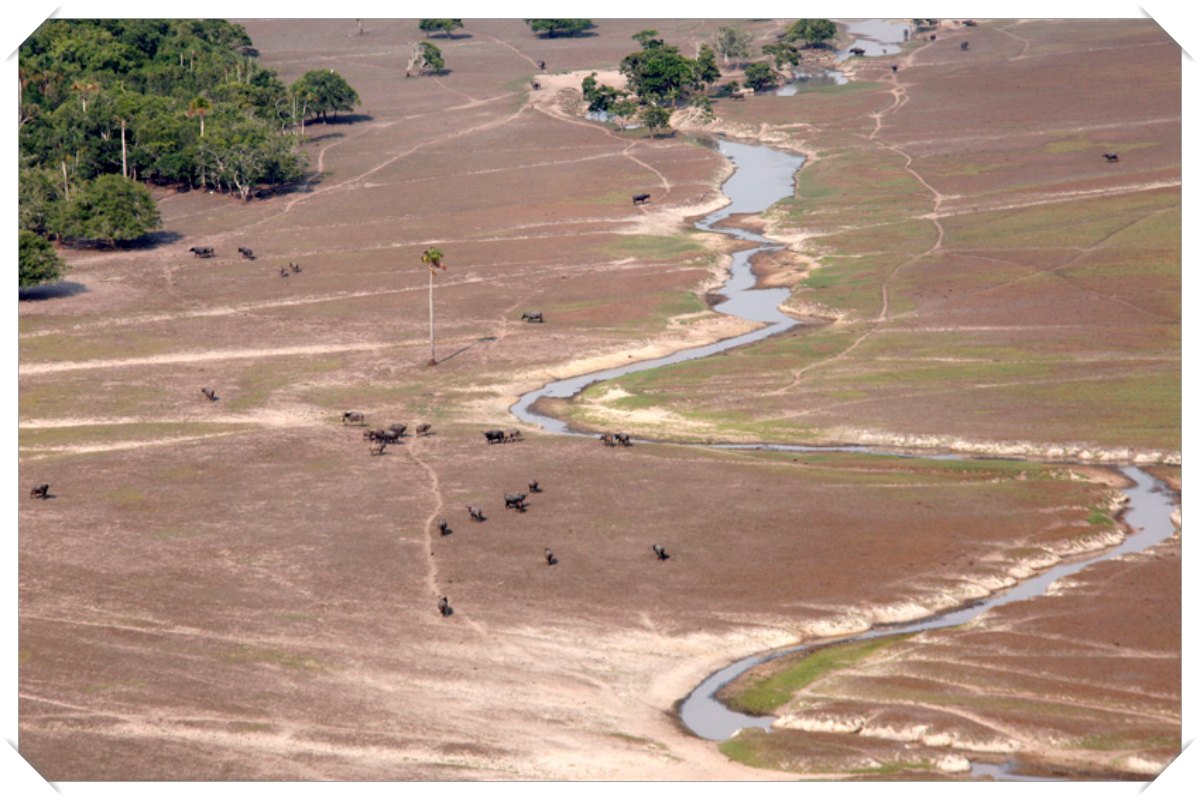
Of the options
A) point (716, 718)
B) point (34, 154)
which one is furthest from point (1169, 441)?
point (34, 154)

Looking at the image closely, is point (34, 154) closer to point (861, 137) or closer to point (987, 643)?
point (861, 137)

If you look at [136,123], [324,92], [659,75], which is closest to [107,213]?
[136,123]

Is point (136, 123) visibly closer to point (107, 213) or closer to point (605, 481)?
point (107, 213)

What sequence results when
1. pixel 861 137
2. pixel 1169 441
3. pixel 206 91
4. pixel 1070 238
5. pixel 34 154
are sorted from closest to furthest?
pixel 1169 441, pixel 1070 238, pixel 34 154, pixel 861 137, pixel 206 91

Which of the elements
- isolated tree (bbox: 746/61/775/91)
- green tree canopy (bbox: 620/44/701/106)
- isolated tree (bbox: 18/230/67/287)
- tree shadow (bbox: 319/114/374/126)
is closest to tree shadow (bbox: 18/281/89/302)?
isolated tree (bbox: 18/230/67/287)

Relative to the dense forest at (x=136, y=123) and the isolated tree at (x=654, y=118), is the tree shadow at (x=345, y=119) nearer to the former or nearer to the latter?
the dense forest at (x=136, y=123)

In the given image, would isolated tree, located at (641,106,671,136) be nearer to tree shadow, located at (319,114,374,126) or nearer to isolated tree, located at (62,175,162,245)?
tree shadow, located at (319,114,374,126)

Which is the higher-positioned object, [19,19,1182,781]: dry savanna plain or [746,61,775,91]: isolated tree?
[746,61,775,91]: isolated tree
